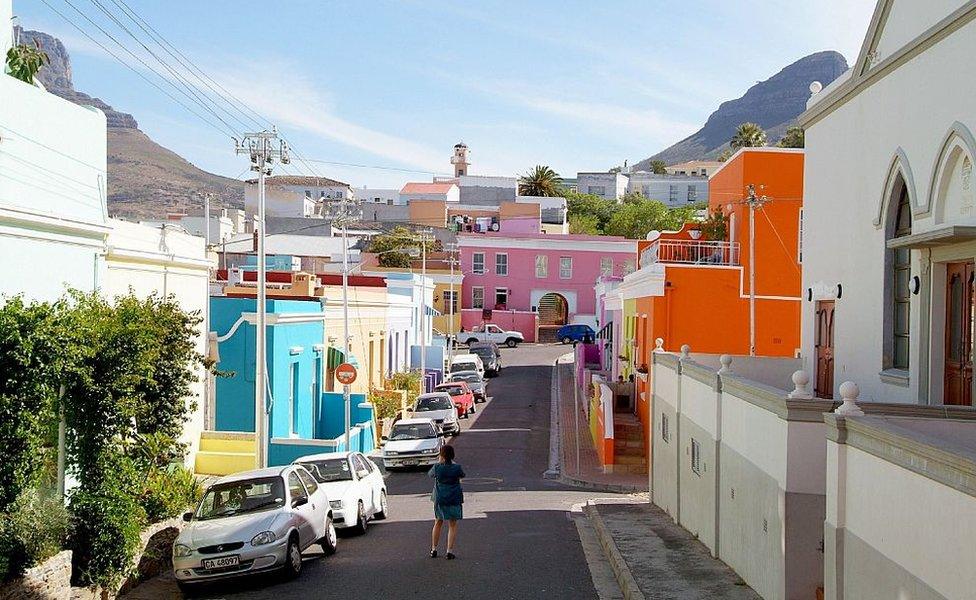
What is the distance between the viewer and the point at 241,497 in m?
15.4

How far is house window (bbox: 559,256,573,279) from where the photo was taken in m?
75.0

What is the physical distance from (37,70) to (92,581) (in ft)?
30.0

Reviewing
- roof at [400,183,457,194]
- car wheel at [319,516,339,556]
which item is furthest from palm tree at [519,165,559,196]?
car wheel at [319,516,339,556]

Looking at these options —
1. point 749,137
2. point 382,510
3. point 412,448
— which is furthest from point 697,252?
point 749,137

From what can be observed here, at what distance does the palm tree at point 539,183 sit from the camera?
366ft

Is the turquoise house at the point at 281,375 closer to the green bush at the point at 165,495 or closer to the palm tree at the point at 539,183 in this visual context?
the green bush at the point at 165,495

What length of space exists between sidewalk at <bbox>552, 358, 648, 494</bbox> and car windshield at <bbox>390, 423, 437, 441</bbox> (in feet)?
13.7

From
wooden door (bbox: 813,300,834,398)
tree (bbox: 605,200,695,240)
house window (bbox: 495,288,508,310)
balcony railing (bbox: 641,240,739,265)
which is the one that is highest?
tree (bbox: 605,200,695,240)

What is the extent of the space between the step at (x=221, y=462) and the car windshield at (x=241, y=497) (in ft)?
24.9

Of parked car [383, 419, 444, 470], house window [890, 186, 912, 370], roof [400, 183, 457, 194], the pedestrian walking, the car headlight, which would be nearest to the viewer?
house window [890, 186, 912, 370]

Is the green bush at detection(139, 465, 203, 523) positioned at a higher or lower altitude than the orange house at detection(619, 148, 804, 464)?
lower

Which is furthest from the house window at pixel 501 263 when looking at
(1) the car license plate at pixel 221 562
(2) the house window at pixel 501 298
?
(1) the car license plate at pixel 221 562

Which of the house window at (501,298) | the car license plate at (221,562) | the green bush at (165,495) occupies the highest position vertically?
the house window at (501,298)

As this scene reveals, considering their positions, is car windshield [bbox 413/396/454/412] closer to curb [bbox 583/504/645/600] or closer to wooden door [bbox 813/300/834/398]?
curb [bbox 583/504/645/600]
